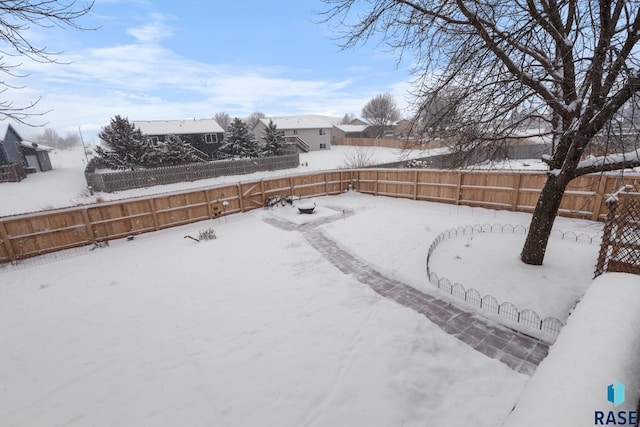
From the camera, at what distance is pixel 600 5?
471 centimetres

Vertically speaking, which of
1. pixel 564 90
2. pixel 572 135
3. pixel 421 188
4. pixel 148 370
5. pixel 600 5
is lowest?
pixel 148 370

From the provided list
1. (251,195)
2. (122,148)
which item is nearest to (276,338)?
(251,195)

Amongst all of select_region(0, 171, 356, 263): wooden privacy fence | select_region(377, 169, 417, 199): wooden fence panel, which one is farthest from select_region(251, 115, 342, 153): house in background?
select_region(0, 171, 356, 263): wooden privacy fence

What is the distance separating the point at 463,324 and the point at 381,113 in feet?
192

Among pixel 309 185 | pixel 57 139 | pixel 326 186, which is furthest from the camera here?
pixel 57 139

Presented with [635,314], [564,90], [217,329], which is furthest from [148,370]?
[564,90]

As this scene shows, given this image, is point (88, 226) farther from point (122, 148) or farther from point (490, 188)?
point (490, 188)

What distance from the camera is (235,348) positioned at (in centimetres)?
→ 487

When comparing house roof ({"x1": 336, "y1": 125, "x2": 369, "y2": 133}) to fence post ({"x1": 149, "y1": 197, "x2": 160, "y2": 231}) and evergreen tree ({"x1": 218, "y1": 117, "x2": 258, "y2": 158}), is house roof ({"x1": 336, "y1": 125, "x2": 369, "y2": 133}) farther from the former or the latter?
fence post ({"x1": 149, "y1": 197, "x2": 160, "y2": 231})

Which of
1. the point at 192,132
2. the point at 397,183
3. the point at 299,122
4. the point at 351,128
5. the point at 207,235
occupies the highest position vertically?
the point at 299,122

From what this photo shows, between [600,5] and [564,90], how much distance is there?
4.80 ft

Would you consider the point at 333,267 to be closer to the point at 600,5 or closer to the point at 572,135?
the point at 572,135

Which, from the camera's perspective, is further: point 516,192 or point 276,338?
point 516,192

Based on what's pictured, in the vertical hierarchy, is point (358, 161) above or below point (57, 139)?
below
